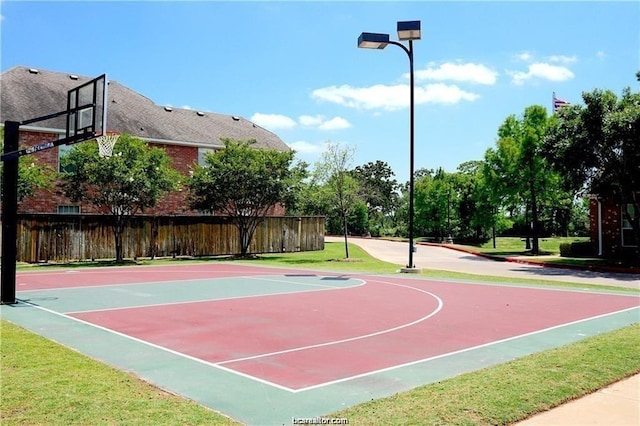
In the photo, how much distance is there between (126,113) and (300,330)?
3139 centimetres

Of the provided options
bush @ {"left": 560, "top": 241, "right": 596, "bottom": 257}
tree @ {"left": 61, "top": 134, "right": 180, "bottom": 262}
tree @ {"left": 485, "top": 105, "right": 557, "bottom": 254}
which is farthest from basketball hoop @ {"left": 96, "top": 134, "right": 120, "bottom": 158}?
bush @ {"left": 560, "top": 241, "right": 596, "bottom": 257}

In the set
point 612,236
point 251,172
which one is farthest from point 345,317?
point 612,236

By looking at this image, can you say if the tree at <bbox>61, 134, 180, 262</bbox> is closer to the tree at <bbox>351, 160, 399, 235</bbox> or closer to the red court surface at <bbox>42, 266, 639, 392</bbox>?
the red court surface at <bbox>42, 266, 639, 392</bbox>

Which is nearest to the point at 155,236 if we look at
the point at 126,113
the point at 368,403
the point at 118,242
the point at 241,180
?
the point at 118,242

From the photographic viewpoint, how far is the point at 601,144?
2556 centimetres

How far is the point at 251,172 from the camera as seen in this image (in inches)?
1233

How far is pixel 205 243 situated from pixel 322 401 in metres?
29.5

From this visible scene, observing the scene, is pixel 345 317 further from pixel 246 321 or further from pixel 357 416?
pixel 357 416

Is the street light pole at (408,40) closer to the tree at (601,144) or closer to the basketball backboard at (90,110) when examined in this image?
the tree at (601,144)

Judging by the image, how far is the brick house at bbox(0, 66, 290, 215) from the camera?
31469mm

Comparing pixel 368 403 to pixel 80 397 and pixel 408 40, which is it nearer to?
pixel 80 397

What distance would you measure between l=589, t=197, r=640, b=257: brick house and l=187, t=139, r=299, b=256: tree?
18596mm

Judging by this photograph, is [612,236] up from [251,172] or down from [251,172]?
down

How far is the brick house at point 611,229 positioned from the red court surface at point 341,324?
717 inches
